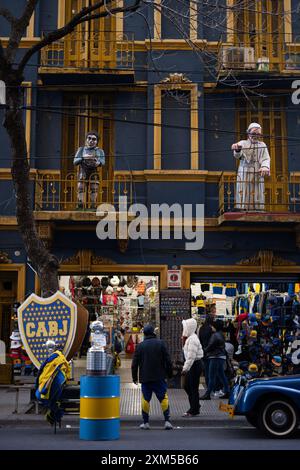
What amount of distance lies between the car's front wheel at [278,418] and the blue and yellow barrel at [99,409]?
2.35 metres

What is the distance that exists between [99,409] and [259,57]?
1204cm

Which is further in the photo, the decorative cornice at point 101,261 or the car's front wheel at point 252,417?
the decorative cornice at point 101,261

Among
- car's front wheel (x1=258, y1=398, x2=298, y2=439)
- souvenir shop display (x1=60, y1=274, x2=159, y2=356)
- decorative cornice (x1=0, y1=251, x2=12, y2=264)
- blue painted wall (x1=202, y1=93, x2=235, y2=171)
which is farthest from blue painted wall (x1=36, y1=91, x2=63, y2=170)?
car's front wheel (x1=258, y1=398, x2=298, y2=439)

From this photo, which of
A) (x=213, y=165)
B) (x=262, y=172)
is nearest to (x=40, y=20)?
(x=213, y=165)

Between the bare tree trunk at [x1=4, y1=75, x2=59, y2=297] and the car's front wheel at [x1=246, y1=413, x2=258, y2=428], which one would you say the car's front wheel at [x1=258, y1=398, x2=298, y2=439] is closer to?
the car's front wheel at [x1=246, y1=413, x2=258, y2=428]

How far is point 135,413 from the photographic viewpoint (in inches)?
545

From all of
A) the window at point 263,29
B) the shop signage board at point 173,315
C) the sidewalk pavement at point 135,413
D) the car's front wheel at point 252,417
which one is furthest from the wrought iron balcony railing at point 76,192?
the car's front wheel at point 252,417

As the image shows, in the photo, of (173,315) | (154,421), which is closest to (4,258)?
(173,315)

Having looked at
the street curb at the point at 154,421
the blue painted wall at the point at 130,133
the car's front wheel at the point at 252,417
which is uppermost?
the blue painted wall at the point at 130,133

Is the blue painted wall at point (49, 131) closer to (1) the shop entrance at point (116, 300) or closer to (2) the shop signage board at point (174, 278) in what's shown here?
(1) the shop entrance at point (116, 300)

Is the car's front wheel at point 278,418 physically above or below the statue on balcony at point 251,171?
below

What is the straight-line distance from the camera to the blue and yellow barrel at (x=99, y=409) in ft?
34.0

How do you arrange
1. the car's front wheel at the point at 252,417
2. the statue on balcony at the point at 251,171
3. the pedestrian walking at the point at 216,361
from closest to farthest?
the car's front wheel at the point at 252,417
the pedestrian walking at the point at 216,361
the statue on balcony at the point at 251,171

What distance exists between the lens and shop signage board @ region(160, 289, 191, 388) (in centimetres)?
1747
